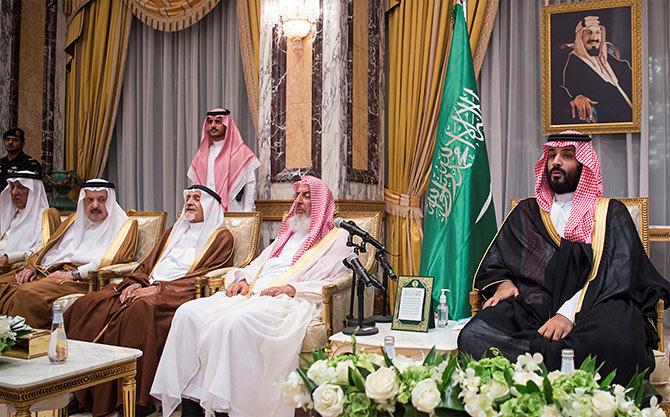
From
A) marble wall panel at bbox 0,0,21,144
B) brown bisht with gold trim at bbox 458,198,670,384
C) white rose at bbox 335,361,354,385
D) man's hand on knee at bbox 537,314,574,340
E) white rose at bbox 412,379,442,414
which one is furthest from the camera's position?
marble wall panel at bbox 0,0,21,144

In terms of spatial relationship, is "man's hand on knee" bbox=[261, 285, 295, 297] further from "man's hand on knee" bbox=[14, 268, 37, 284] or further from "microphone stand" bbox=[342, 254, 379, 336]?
"man's hand on knee" bbox=[14, 268, 37, 284]

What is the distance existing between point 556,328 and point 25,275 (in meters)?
3.83

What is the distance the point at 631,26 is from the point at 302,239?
3067 mm

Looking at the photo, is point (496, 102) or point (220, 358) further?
point (496, 102)

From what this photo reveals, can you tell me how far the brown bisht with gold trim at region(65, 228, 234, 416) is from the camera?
12.5 feet

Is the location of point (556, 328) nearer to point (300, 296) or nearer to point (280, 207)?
point (300, 296)

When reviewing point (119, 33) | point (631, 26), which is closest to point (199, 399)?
point (631, 26)

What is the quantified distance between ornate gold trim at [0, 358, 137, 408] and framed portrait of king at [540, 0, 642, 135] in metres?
3.89

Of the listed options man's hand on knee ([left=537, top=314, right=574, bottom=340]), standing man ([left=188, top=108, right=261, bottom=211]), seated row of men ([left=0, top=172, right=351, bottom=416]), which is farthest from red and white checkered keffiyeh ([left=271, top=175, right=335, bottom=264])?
man's hand on knee ([left=537, top=314, right=574, bottom=340])

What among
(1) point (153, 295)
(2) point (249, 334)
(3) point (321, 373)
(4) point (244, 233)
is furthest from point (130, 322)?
(3) point (321, 373)

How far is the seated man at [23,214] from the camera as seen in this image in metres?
5.52

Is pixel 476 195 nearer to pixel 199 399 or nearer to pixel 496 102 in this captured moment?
pixel 496 102

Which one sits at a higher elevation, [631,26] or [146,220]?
[631,26]

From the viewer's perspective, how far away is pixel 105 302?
4195 millimetres
